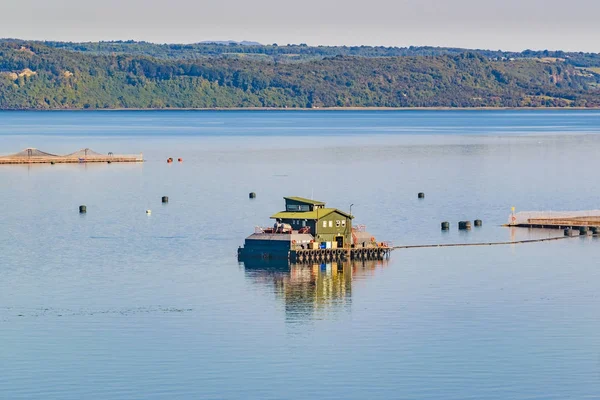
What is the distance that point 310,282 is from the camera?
81062 millimetres

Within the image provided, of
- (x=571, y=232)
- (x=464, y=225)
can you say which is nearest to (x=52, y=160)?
(x=464, y=225)

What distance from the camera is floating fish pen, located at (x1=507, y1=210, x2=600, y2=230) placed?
107m

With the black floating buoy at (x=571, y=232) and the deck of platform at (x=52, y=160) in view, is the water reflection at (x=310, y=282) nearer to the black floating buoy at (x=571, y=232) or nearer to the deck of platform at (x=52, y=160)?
the black floating buoy at (x=571, y=232)

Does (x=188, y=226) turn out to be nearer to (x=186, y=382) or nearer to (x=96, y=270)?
(x=96, y=270)

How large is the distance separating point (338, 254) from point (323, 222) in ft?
7.47

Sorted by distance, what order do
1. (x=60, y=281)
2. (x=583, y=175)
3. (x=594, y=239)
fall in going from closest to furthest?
(x=60, y=281), (x=594, y=239), (x=583, y=175)

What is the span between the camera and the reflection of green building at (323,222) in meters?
88.5

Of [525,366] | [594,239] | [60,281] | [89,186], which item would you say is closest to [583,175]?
[89,186]

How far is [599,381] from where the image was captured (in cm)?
5597

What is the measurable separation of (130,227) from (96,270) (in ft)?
84.4

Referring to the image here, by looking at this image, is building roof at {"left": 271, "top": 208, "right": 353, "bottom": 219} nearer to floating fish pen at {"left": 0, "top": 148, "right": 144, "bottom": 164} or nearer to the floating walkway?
the floating walkway

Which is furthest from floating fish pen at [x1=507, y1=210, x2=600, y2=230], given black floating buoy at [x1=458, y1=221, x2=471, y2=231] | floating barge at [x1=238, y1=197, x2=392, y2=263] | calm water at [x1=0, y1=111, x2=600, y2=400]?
floating barge at [x1=238, y1=197, x2=392, y2=263]

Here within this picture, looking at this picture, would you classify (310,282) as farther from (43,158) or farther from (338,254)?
(43,158)

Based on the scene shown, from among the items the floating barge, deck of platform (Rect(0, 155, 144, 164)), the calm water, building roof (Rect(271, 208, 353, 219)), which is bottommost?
the calm water
